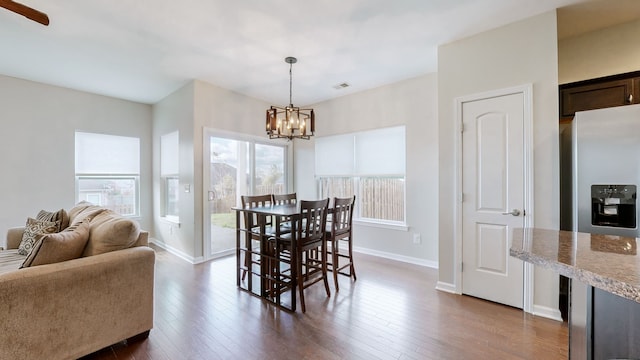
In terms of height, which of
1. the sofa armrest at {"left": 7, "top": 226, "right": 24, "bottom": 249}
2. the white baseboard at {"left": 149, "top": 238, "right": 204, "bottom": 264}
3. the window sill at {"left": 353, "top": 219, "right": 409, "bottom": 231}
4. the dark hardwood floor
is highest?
the sofa armrest at {"left": 7, "top": 226, "right": 24, "bottom": 249}

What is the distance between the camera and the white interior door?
2527 mm

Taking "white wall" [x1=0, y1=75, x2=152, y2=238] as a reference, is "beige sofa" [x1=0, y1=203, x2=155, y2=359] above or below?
below

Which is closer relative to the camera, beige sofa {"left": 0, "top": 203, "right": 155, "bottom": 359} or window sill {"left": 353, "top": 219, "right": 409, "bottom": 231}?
beige sofa {"left": 0, "top": 203, "right": 155, "bottom": 359}

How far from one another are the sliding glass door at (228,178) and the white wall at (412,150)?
69.3 inches

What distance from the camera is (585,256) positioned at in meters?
0.95

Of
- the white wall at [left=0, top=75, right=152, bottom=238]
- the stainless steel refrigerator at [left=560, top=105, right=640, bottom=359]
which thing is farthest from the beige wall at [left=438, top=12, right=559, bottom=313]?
the white wall at [left=0, top=75, right=152, bottom=238]

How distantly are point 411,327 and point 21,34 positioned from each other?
4777 mm

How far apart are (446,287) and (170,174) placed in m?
4.68

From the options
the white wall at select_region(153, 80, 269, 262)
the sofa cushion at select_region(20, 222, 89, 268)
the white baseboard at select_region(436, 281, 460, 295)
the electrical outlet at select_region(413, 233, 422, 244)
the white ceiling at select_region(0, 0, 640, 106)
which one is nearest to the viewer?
the sofa cushion at select_region(20, 222, 89, 268)

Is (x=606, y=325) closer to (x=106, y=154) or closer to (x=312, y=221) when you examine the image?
(x=312, y=221)

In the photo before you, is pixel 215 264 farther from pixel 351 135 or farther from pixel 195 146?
pixel 351 135

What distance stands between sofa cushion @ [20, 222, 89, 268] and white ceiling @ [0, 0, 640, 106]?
1.94m

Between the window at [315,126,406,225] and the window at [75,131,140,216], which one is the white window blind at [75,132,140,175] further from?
the window at [315,126,406,225]

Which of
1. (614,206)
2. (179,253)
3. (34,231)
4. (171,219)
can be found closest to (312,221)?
(614,206)
